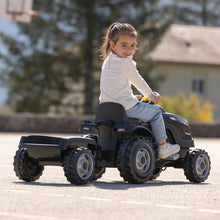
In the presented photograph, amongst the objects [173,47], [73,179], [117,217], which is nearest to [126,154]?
[73,179]

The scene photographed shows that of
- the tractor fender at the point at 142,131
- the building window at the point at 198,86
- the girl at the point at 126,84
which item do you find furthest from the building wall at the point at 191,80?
the girl at the point at 126,84

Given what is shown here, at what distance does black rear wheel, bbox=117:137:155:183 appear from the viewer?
9047mm

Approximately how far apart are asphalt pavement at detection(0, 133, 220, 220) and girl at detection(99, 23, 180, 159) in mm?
719

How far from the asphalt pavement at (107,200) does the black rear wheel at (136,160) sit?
129 millimetres

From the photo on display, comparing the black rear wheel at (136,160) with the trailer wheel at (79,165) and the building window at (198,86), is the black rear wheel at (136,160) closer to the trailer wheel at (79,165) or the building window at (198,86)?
the trailer wheel at (79,165)

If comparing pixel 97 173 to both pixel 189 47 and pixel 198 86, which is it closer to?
pixel 189 47

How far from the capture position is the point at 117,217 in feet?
20.5

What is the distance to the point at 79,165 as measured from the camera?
8812 mm

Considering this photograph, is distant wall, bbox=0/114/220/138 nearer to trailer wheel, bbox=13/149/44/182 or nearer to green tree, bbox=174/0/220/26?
trailer wheel, bbox=13/149/44/182

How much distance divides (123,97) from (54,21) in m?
35.6

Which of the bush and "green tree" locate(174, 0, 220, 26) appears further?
"green tree" locate(174, 0, 220, 26)

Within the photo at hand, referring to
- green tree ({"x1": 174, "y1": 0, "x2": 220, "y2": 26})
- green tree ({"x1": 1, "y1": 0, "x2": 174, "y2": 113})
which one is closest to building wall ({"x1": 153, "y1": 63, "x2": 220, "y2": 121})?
green tree ({"x1": 1, "y1": 0, "x2": 174, "y2": 113})

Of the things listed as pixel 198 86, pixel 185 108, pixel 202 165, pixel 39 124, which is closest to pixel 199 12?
pixel 198 86

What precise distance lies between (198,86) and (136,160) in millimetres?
46443
